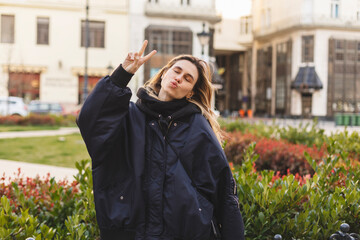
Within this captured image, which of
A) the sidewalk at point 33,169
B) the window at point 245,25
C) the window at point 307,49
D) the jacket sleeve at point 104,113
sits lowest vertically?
the sidewalk at point 33,169

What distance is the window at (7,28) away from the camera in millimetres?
35597

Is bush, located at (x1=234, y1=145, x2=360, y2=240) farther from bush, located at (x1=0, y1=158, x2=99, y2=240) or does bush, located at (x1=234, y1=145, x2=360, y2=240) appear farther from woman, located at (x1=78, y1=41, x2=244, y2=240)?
bush, located at (x1=0, y1=158, x2=99, y2=240)

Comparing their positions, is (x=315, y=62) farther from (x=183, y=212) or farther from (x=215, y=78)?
(x=183, y=212)

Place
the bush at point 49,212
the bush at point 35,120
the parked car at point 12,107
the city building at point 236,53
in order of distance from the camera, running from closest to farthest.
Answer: the bush at point 49,212, the bush at point 35,120, the parked car at point 12,107, the city building at point 236,53

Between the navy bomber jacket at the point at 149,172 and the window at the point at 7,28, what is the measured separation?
3659cm

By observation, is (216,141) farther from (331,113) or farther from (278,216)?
(331,113)

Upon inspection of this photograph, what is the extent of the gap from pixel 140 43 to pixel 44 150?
24.7 metres

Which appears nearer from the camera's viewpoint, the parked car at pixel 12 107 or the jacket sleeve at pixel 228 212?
the jacket sleeve at pixel 228 212

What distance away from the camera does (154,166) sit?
239 cm

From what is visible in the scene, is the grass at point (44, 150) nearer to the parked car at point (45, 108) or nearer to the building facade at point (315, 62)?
the parked car at point (45, 108)

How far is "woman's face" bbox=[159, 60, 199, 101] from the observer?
8.42 feet

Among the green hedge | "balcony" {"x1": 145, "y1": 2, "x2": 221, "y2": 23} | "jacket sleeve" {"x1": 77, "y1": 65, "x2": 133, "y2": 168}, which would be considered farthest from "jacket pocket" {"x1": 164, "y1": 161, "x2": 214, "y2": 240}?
"balcony" {"x1": 145, "y1": 2, "x2": 221, "y2": 23}

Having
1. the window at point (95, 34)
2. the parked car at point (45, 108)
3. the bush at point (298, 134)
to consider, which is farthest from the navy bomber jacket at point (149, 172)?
the window at point (95, 34)

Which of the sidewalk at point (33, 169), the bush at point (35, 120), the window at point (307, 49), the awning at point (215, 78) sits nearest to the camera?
the awning at point (215, 78)
